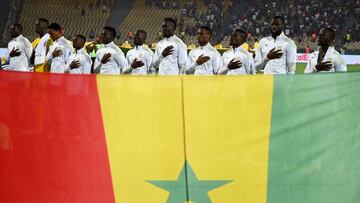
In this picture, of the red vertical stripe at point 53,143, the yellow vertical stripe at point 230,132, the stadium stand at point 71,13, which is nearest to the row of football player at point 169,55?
the yellow vertical stripe at point 230,132

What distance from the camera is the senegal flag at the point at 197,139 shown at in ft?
15.1

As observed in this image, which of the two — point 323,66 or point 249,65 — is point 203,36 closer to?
point 249,65

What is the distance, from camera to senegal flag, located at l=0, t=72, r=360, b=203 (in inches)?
181

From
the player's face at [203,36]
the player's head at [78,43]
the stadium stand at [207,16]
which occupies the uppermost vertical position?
the player's face at [203,36]

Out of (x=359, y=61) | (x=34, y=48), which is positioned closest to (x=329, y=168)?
(x=34, y=48)

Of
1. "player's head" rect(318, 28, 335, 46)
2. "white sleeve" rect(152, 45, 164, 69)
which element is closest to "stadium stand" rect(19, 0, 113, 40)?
"white sleeve" rect(152, 45, 164, 69)

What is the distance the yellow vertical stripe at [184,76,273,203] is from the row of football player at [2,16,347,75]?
11.7 ft

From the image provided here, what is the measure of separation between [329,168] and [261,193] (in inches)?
20.0

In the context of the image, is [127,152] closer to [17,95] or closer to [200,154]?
[200,154]

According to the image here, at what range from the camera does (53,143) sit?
468 centimetres

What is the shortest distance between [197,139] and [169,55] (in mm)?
5636

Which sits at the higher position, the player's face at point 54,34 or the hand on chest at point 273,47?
the player's face at point 54,34

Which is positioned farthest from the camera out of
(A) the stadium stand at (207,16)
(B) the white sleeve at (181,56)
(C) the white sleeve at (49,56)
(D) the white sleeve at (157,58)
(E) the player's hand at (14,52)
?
(A) the stadium stand at (207,16)

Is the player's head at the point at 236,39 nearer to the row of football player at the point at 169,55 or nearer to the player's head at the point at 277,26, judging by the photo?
the row of football player at the point at 169,55
